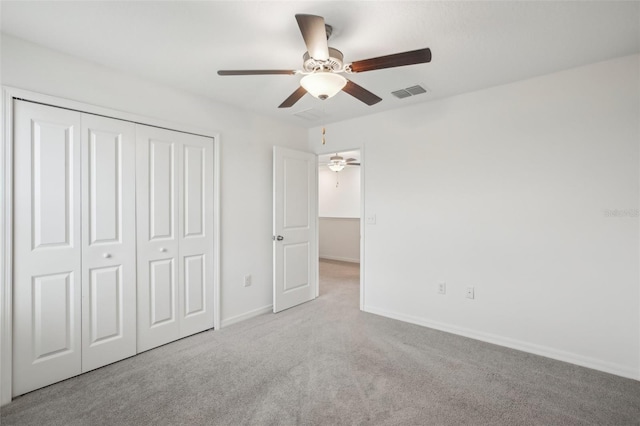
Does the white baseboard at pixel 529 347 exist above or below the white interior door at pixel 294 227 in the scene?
below

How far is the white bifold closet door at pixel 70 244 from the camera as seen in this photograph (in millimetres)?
2080

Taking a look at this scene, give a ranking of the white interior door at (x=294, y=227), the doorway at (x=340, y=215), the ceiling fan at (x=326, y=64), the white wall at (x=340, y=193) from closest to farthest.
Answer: the ceiling fan at (x=326, y=64) < the white interior door at (x=294, y=227) < the doorway at (x=340, y=215) < the white wall at (x=340, y=193)

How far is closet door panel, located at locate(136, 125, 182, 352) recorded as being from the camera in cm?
266

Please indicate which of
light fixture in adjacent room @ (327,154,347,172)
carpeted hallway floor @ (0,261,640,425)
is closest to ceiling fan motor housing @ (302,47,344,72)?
carpeted hallway floor @ (0,261,640,425)

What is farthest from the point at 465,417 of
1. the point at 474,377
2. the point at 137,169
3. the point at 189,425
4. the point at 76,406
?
the point at 137,169

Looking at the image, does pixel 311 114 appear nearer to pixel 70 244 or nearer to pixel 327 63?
pixel 327 63

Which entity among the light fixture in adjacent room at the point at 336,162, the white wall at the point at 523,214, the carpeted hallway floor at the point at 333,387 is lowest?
the carpeted hallway floor at the point at 333,387

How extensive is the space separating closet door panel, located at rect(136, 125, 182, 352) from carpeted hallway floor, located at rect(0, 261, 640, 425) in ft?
0.73

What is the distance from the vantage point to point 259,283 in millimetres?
3672

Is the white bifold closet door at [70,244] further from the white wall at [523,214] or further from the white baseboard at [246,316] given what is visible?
the white wall at [523,214]

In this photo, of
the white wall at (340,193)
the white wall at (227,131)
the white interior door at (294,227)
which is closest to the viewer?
the white wall at (227,131)

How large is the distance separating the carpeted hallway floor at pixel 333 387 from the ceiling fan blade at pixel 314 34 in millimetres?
2139

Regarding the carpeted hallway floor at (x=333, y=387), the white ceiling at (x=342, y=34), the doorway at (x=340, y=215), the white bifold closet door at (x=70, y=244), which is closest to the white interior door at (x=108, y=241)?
the white bifold closet door at (x=70, y=244)

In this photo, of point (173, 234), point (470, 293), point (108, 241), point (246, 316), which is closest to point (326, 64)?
point (173, 234)
